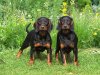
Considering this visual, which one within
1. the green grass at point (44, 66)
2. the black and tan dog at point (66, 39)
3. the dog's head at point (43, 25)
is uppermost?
the dog's head at point (43, 25)

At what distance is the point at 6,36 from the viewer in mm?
11211

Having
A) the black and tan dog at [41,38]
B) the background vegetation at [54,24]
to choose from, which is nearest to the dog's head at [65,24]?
the black and tan dog at [41,38]

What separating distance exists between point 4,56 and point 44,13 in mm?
2488

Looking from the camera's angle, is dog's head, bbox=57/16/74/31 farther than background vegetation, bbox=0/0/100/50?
No

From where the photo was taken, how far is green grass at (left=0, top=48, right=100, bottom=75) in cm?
848

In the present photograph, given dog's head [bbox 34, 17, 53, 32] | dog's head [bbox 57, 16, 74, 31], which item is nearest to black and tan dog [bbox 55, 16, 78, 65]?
dog's head [bbox 57, 16, 74, 31]

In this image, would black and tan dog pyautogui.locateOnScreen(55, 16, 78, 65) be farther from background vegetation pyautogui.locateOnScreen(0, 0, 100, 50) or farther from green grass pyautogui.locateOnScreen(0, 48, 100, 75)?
background vegetation pyautogui.locateOnScreen(0, 0, 100, 50)

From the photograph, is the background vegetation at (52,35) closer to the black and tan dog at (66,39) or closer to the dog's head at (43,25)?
the black and tan dog at (66,39)

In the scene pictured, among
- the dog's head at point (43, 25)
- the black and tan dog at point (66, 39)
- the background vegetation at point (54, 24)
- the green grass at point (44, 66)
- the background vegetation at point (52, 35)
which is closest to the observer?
the green grass at point (44, 66)

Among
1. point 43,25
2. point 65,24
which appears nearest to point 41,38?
point 43,25

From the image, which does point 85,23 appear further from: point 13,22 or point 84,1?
point 84,1

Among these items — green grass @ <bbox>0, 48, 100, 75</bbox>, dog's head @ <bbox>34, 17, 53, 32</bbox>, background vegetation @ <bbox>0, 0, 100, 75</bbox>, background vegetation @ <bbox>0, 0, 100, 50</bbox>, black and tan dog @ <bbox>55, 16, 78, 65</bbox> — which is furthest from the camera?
background vegetation @ <bbox>0, 0, 100, 50</bbox>

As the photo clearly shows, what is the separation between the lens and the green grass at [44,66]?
8.48 m

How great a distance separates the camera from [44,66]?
9.02m
